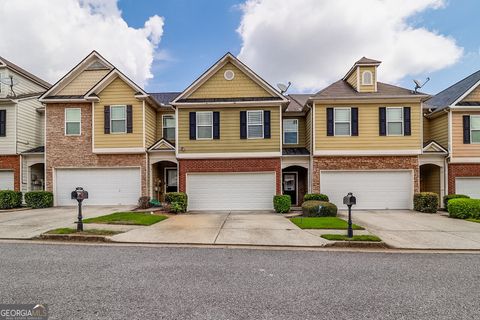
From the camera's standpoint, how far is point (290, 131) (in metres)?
18.8

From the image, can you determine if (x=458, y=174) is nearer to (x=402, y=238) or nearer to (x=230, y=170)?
(x=402, y=238)

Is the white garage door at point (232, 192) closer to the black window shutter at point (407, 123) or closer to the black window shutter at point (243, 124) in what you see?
the black window shutter at point (243, 124)

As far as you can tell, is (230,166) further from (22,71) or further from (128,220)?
(22,71)

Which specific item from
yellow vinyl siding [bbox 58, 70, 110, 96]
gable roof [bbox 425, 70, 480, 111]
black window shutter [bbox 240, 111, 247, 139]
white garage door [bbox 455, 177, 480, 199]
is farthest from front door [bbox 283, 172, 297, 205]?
yellow vinyl siding [bbox 58, 70, 110, 96]

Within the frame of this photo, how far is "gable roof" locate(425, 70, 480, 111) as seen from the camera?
55.2ft

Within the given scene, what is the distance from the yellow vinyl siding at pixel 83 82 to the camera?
17.8 metres

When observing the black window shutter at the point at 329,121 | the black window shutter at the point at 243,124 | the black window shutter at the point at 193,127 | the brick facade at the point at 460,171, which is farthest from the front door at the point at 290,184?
the brick facade at the point at 460,171

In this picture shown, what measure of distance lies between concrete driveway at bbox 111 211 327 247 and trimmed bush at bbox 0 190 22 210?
10.3m

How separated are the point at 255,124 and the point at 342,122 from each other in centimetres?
482

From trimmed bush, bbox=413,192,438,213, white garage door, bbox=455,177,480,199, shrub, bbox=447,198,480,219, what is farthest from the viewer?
white garage door, bbox=455,177,480,199

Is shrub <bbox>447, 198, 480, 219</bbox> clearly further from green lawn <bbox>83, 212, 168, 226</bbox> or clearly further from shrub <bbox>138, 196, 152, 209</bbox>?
shrub <bbox>138, 196, 152, 209</bbox>

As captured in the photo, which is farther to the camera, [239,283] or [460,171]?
[460,171]

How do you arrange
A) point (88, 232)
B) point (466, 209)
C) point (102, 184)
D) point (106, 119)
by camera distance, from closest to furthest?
1. point (88, 232)
2. point (466, 209)
3. point (106, 119)
4. point (102, 184)

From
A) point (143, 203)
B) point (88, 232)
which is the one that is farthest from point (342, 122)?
point (88, 232)
